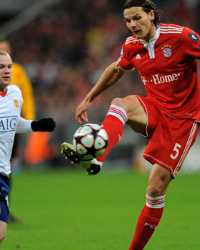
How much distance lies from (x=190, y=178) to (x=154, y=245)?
933 cm

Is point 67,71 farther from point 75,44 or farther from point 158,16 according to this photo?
point 158,16

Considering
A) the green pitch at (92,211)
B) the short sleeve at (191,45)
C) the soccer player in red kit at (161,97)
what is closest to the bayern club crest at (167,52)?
the soccer player in red kit at (161,97)

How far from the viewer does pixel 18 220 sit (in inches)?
430

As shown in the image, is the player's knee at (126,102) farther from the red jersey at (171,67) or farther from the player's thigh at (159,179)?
the player's thigh at (159,179)

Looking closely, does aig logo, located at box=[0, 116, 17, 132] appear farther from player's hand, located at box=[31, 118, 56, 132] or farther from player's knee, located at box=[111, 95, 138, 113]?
player's knee, located at box=[111, 95, 138, 113]

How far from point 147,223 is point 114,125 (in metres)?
1.10

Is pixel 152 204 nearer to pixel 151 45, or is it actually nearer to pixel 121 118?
pixel 121 118

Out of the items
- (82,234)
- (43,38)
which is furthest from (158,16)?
(43,38)

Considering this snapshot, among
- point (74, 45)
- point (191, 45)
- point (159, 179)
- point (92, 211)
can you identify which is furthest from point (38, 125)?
point (74, 45)

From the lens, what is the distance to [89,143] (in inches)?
246

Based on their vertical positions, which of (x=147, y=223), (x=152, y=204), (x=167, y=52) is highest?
(x=167, y=52)

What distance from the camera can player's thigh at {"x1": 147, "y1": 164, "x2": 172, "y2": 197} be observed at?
23.7ft

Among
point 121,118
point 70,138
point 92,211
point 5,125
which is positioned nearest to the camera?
point 121,118

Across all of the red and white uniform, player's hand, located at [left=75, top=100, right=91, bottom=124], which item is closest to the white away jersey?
player's hand, located at [left=75, top=100, right=91, bottom=124]
